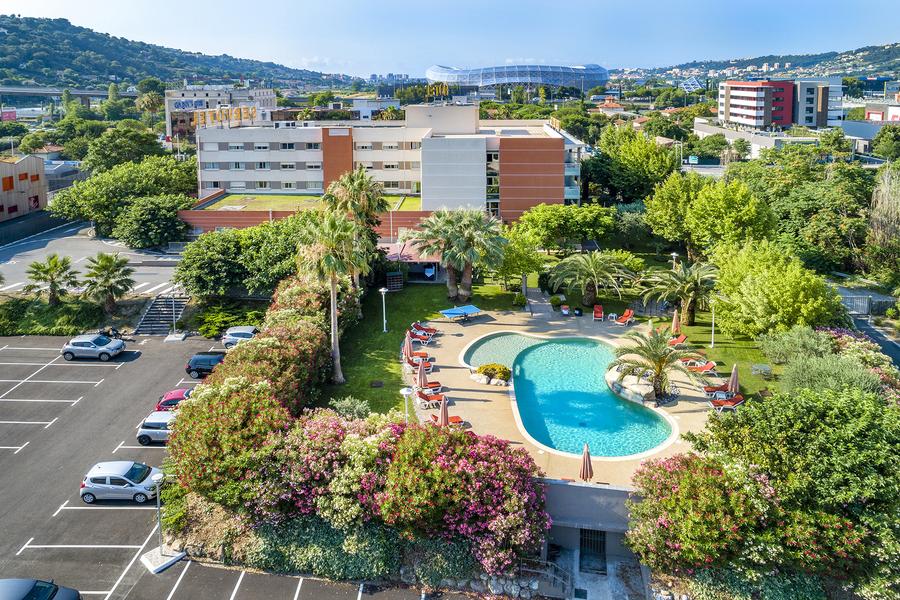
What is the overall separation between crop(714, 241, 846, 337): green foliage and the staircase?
33843mm

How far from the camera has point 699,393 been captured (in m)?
35.1

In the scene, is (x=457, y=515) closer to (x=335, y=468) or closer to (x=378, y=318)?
(x=335, y=468)

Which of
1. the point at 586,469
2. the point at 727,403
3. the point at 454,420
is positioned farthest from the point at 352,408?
the point at 727,403

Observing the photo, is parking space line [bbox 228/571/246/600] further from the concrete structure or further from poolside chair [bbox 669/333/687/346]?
the concrete structure

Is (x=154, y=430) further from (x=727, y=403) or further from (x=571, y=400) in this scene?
(x=727, y=403)

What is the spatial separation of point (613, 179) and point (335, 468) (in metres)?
54.7

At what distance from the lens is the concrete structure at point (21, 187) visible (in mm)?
67000

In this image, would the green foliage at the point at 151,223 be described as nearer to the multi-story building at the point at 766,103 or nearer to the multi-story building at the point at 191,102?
the multi-story building at the point at 191,102

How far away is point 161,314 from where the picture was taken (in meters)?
46.5

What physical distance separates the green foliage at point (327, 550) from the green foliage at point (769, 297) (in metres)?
24.5

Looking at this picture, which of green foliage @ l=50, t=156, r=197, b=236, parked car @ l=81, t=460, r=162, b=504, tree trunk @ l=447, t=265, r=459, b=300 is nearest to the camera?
parked car @ l=81, t=460, r=162, b=504

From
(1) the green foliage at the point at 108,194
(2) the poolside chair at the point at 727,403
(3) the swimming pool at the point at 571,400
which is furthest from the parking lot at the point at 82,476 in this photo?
(1) the green foliage at the point at 108,194

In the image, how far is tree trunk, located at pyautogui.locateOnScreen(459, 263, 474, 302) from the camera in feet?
154

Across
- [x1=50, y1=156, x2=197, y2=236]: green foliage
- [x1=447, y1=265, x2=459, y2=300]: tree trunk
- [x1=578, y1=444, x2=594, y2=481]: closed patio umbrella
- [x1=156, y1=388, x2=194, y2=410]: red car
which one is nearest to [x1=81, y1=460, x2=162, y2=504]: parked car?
[x1=156, y1=388, x2=194, y2=410]: red car
